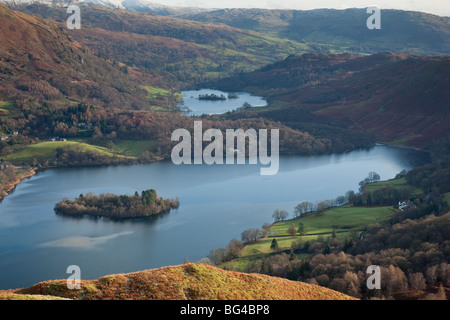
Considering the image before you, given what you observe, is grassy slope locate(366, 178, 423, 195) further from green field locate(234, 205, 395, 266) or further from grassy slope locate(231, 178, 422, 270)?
green field locate(234, 205, 395, 266)

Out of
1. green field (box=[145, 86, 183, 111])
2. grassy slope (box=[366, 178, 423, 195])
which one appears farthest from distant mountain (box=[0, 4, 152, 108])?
grassy slope (box=[366, 178, 423, 195])

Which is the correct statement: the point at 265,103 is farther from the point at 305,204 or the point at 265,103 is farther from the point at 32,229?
the point at 32,229

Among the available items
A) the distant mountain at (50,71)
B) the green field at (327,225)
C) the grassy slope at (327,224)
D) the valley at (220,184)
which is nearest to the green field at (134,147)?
the valley at (220,184)

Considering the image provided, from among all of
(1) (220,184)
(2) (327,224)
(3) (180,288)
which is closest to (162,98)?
(1) (220,184)

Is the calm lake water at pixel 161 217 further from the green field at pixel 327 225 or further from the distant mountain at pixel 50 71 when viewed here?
the distant mountain at pixel 50 71

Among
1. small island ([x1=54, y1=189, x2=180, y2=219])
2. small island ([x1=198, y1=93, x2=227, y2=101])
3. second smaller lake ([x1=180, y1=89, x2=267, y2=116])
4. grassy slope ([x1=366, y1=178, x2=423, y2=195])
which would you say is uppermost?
small island ([x1=198, y1=93, x2=227, y2=101])
